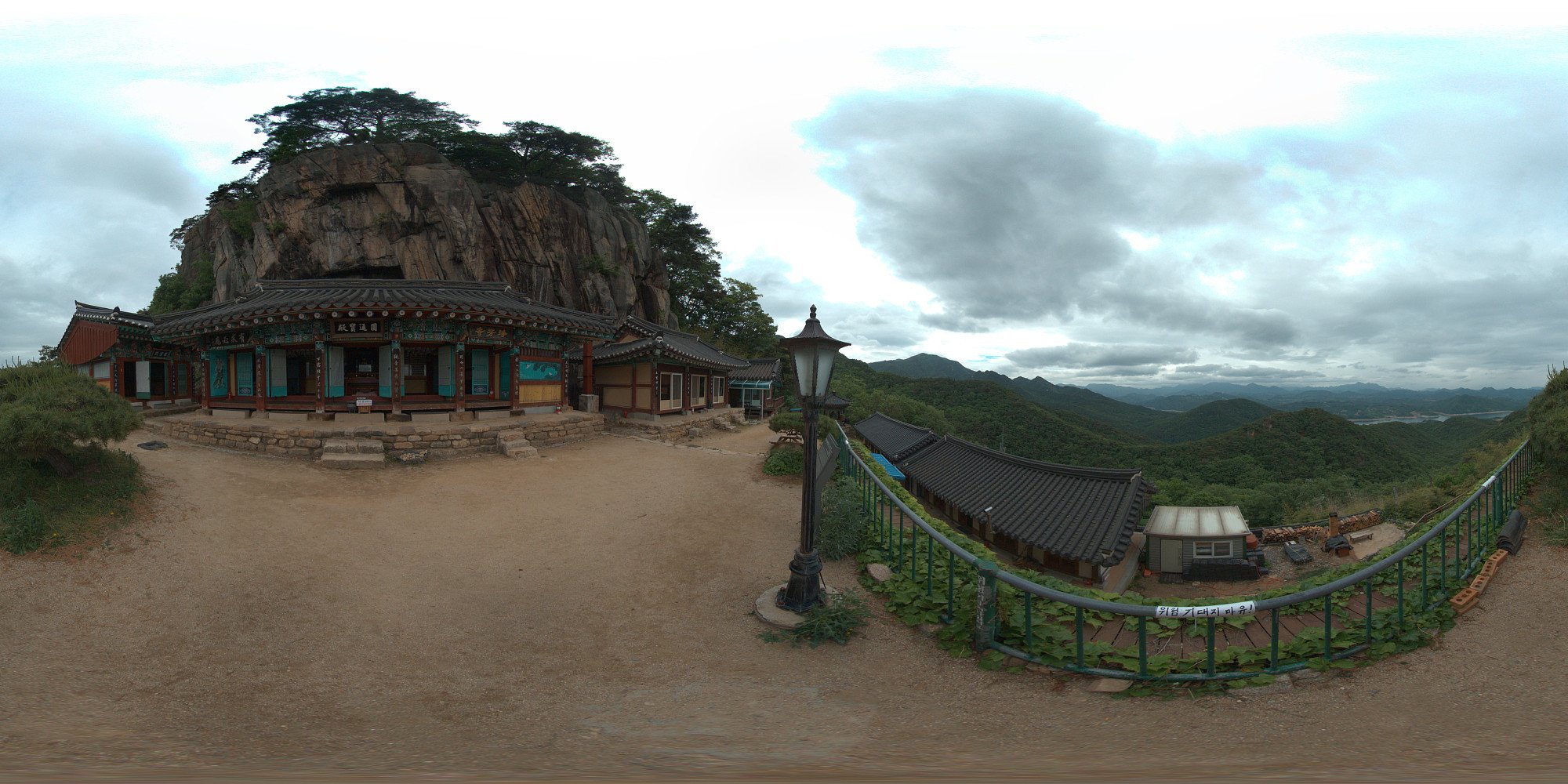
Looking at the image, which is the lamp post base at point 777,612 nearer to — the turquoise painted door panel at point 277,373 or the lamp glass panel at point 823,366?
the lamp glass panel at point 823,366

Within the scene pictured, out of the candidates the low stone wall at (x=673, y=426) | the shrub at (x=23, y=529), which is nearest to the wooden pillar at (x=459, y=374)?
the low stone wall at (x=673, y=426)

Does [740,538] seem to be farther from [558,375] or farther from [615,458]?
[558,375]

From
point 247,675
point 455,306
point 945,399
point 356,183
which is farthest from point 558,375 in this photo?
point 945,399

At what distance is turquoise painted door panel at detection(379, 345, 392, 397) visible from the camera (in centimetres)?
1523

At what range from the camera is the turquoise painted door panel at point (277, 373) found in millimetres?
15414

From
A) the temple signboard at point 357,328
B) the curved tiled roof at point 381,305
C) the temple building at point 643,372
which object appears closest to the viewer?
the curved tiled roof at point 381,305

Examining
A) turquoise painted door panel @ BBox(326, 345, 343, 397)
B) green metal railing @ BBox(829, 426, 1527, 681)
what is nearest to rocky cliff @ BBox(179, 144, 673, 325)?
turquoise painted door panel @ BBox(326, 345, 343, 397)

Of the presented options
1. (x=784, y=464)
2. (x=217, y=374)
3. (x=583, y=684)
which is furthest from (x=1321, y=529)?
(x=217, y=374)

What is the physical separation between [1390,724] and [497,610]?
703 centimetres

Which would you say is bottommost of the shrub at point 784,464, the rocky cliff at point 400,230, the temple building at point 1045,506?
the temple building at point 1045,506

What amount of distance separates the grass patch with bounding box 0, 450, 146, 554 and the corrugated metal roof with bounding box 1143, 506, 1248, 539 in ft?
67.0

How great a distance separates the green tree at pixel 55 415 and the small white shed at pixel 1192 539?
2093cm

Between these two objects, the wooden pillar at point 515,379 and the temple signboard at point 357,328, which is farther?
the wooden pillar at point 515,379

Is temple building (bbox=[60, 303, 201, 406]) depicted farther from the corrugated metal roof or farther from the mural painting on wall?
the corrugated metal roof
